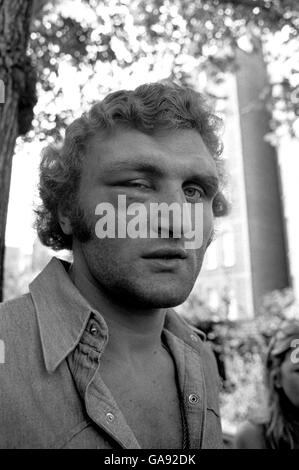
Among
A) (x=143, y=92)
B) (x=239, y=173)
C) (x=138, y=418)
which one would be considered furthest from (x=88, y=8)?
(x=239, y=173)

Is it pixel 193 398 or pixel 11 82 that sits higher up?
pixel 11 82

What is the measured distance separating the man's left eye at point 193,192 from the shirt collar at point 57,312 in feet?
1.83

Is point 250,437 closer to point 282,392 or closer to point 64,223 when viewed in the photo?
point 282,392

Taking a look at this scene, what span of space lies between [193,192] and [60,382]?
86 centimetres

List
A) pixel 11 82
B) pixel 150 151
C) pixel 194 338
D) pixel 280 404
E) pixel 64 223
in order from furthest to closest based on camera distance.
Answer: pixel 280 404
pixel 11 82
pixel 194 338
pixel 64 223
pixel 150 151

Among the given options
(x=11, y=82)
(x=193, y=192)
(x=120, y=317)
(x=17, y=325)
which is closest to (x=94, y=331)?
(x=120, y=317)

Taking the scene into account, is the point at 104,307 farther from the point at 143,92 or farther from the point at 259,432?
the point at 259,432

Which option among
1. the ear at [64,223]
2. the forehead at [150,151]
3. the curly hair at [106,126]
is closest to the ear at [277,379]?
the curly hair at [106,126]

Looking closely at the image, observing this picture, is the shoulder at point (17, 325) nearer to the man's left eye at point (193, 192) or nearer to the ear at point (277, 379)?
the man's left eye at point (193, 192)

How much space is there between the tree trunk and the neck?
2.75 feet

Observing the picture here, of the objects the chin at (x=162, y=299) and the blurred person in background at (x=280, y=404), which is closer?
the chin at (x=162, y=299)

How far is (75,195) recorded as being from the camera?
2.08 meters

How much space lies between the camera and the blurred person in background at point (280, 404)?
312 cm

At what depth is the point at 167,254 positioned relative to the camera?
1.87 metres
